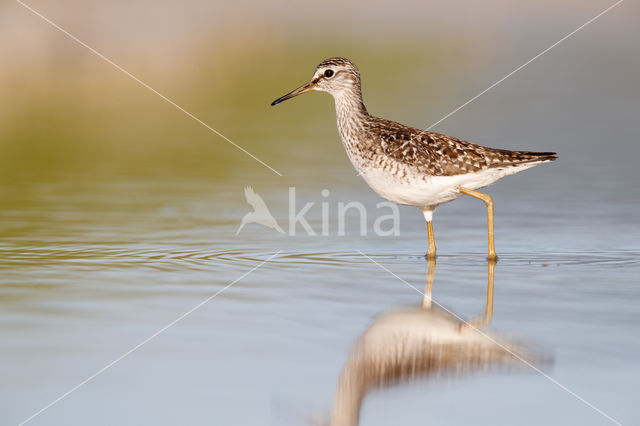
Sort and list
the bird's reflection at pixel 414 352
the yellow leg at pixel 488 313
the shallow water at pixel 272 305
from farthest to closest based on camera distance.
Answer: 1. the yellow leg at pixel 488 313
2. the bird's reflection at pixel 414 352
3. the shallow water at pixel 272 305

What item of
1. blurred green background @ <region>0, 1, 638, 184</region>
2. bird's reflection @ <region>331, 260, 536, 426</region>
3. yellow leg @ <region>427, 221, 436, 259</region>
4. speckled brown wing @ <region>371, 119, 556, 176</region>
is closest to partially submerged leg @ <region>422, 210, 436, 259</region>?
yellow leg @ <region>427, 221, 436, 259</region>

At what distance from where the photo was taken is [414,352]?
6789 mm

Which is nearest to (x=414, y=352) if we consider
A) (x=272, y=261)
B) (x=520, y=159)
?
(x=272, y=261)

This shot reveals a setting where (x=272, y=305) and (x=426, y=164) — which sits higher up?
(x=426, y=164)

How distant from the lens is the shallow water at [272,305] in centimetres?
573

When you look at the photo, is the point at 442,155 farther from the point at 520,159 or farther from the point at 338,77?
the point at 338,77

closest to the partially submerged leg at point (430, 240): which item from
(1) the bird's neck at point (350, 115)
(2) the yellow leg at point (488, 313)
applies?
(2) the yellow leg at point (488, 313)

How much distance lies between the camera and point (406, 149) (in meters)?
10.9

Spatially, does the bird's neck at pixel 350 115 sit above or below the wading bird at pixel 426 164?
above

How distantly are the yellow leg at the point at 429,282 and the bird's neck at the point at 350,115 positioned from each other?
79.3 inches

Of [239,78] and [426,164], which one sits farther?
[239,78]

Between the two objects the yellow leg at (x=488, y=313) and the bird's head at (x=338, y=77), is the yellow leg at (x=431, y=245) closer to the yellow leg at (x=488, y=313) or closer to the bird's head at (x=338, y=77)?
the yellow leg at (x=488, y=313)

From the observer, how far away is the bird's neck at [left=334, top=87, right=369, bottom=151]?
1145 centimetres

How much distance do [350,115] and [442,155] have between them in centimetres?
138
